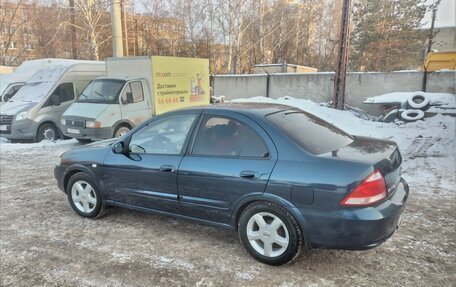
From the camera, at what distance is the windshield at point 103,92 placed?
988cm

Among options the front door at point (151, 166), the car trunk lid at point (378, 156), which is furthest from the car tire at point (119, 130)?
the car trunk lid at point (378, 156)

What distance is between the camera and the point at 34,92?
11438mm

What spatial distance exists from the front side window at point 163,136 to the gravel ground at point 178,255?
0.99m

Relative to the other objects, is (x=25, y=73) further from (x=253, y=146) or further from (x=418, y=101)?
(x=418, y=101)

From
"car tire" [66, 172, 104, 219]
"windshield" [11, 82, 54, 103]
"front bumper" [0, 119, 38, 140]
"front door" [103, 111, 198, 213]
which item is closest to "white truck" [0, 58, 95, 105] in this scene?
"windshield" [11, 82, 54, 103]

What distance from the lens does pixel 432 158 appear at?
313 inches

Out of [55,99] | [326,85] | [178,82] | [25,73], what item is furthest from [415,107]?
[25,73]

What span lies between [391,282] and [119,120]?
818cm

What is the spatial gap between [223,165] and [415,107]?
1155cm

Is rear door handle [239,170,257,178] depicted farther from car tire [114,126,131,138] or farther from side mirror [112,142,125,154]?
car tire [114,126,131,138]

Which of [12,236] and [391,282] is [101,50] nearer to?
[12,236]

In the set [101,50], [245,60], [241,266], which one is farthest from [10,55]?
[241,266]

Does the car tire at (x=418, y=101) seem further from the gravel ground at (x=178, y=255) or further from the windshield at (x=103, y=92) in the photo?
the windshield at (x=103, y=92)

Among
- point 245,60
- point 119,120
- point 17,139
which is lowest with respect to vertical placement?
point 17,139
